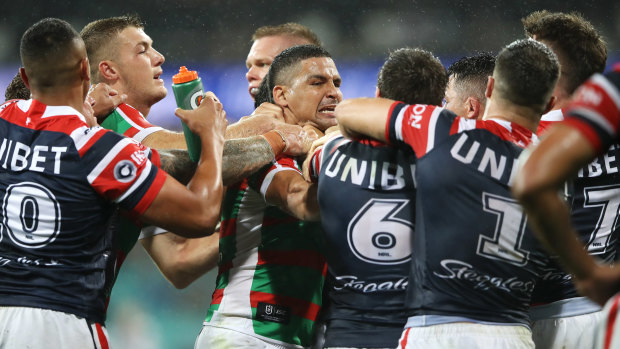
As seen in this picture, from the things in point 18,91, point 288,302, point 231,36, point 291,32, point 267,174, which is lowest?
point 288,302

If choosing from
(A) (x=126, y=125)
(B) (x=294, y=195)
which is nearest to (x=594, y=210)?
(B) (x=294, y=195)

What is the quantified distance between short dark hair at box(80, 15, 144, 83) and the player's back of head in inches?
71.3

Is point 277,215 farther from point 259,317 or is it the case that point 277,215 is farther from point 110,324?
point 110,324

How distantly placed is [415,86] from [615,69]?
1257mm

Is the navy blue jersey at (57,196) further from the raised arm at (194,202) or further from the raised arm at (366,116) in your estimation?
the raised arm at (366,116)

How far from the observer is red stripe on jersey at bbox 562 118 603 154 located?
1.73 meters

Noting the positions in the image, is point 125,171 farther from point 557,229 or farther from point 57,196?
point 557,229

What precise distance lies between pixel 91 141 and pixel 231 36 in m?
7.40

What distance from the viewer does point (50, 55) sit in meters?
2.86

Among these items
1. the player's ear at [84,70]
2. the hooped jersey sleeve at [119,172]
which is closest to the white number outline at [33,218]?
the hooped jersey sleeve at [119,172]

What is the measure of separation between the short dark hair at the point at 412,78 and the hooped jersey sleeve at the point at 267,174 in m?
0.69

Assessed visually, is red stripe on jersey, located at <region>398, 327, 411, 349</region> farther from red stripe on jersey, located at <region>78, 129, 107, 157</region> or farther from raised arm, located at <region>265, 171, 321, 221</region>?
red stripe on jersey, located at <region>78, 129, 107, 157</region>

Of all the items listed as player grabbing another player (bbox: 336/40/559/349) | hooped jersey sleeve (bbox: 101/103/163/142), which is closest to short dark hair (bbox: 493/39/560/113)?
player grabbing another player (bbox: 336/40/559/349)

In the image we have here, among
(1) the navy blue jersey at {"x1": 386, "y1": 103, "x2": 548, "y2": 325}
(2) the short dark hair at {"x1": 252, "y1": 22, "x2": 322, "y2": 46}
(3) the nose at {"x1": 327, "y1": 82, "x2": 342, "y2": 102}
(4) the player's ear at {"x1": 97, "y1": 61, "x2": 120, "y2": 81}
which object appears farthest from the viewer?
(2) the short dark hair at {"x1": 252, "y1": 22, "x2": 322, "y2": 46}
